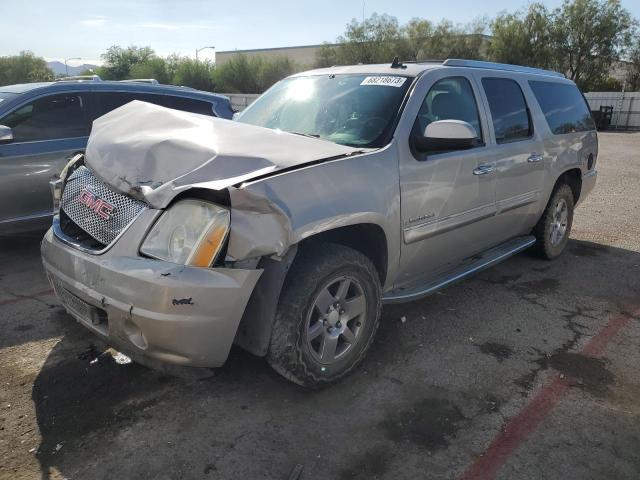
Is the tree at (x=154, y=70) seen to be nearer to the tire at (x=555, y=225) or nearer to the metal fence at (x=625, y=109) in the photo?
the metal fence at (x=625, y=109)

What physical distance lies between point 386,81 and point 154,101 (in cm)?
385

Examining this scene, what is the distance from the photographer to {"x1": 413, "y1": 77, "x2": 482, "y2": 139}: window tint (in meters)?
3.63

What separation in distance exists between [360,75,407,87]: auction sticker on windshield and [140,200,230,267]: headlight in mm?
1814

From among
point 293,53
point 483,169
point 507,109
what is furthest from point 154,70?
point 483,169

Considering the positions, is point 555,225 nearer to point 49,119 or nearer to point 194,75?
point 49,119

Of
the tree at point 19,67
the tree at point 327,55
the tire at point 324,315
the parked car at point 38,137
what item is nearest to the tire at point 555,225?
the tire at point 324,315

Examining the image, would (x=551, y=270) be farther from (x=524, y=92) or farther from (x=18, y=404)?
(x=18, y=404)

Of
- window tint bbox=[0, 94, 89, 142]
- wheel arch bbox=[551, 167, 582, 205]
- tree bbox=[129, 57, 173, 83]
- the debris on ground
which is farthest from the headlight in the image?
tree bbox=[129, 57, 173, 83]

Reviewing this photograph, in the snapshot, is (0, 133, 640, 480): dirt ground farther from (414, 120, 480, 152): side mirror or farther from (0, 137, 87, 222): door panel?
(414, 120, 480, 152): side mirror

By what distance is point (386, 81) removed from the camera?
3.75 m

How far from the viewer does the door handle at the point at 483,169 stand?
3968 millimetres

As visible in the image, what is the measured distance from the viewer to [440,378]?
3285 millimetres

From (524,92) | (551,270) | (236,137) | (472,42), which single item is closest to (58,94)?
(236,137)

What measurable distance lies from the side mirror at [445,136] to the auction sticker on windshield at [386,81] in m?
0.47
